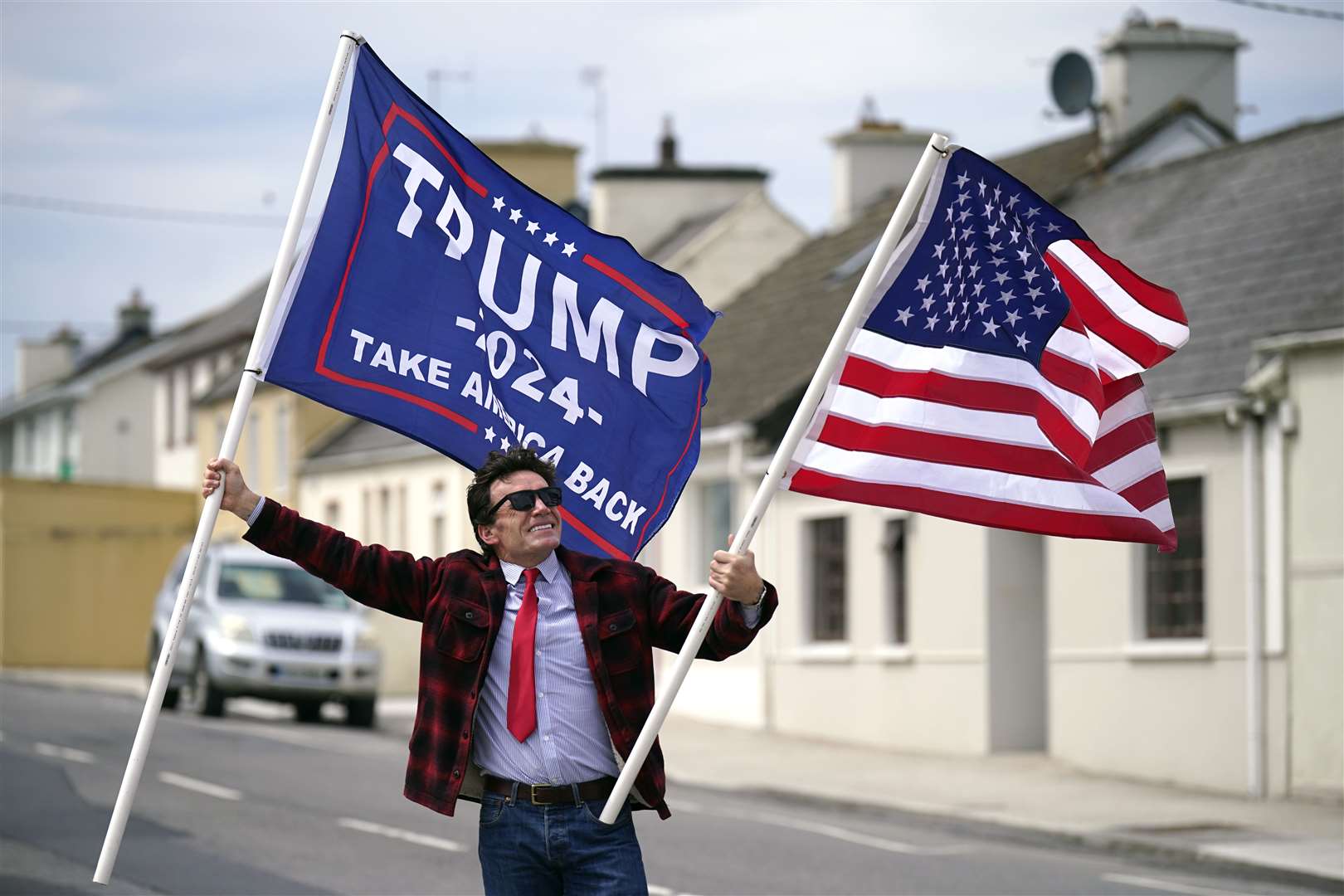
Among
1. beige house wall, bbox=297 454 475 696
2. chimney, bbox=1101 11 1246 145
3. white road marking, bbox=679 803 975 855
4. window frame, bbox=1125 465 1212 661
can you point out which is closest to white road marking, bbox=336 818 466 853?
white road marking, bbox=679 803 975 855

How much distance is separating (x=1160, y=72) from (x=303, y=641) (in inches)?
513

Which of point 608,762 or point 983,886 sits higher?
point 608,762

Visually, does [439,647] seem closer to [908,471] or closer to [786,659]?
[908,471]

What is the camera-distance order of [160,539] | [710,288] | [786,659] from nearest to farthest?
1. [786,659]
2. [710,288]
3. [160,539]

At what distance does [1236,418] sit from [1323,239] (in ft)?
7.89

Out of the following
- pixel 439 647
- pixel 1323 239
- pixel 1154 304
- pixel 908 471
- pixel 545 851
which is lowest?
pixel 545 851

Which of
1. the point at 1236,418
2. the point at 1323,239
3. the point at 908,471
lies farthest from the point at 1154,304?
the point at 1323,239

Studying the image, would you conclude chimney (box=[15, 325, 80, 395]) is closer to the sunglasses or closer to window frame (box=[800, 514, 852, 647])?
window frame (box=[800, 514, 852, 647])

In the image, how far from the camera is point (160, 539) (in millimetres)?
51281

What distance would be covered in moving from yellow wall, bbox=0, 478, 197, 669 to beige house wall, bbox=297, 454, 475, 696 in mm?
7361

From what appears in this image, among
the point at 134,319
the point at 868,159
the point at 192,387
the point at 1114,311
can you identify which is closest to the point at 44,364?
the point at 134,319

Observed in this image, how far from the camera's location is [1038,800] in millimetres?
18500

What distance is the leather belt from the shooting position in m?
5.69

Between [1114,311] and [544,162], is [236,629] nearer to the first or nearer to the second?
[1114,311]
